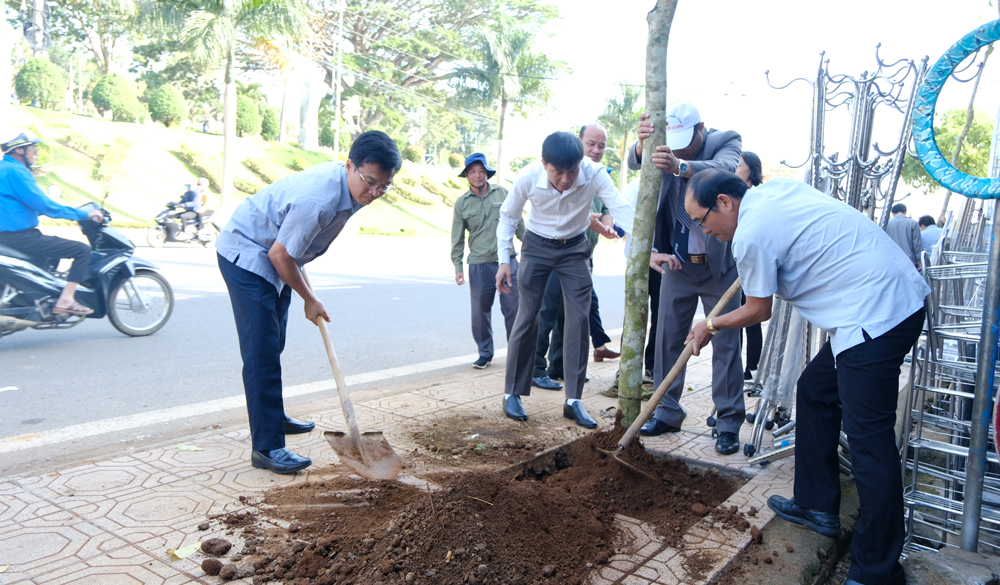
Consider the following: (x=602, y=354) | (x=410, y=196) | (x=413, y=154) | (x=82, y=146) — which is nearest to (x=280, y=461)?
(x=602, y=354)

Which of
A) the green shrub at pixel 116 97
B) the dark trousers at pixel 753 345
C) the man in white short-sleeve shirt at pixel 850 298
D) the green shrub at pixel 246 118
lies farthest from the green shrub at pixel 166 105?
the man in white short-sleeve shirt at pixel 850 298

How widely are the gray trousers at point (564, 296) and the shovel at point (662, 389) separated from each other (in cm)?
96

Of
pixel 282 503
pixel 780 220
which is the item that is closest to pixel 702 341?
pixel 780 220

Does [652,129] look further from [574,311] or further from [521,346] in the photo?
[521,346]

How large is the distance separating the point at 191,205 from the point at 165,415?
43.7 ft

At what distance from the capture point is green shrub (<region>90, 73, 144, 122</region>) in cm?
3011

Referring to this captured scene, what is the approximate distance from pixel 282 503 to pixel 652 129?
2.50 metres

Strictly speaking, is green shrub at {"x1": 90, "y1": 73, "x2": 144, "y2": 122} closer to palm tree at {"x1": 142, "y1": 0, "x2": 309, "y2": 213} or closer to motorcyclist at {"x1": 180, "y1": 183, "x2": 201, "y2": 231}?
palm tree at {"x1": 142, "y1": 0, "x2": 309, "y2": 213}

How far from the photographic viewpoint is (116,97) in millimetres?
30250

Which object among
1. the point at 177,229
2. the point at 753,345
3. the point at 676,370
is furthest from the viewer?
the point at 177,229

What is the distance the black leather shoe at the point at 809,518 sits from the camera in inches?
113

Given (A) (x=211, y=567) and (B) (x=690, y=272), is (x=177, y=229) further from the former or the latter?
(A) (x=211, y=567)

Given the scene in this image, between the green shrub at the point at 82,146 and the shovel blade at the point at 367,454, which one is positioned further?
the green shrub at the point at 82,146

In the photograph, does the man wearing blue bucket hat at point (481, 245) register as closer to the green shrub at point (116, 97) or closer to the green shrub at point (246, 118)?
the green shrub at point (116, 97)
